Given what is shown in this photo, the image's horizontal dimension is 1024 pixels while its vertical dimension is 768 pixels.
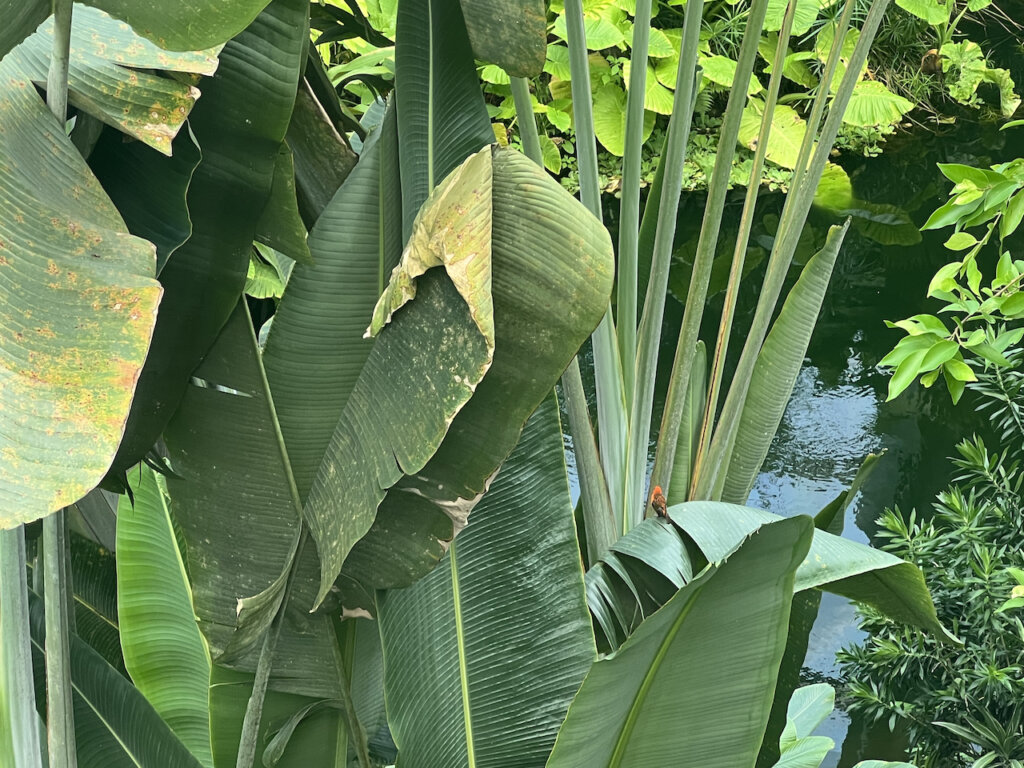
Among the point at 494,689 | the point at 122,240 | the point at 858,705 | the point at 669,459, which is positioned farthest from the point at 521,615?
the point at 858,705

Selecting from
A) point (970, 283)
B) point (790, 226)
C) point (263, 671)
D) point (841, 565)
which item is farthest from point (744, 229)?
point (263, 671)

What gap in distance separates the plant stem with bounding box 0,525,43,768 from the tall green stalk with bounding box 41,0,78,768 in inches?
0.5

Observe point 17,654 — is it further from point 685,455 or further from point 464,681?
point 685,455

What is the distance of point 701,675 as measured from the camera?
1.93 feet

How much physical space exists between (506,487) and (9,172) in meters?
0.36

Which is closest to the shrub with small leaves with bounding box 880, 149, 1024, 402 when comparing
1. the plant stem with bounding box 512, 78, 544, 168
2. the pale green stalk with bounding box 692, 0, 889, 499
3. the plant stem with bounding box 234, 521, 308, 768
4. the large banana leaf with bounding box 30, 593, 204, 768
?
the pale green stalk with bounding box 692, 0, 889, 499

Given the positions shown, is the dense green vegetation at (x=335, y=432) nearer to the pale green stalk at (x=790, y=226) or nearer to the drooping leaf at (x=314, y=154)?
the drooping leaf at (x=314, y=154)

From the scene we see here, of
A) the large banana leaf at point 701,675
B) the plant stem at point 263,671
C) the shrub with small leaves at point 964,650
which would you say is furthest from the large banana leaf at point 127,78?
the shrub with small leaves at point 964,650

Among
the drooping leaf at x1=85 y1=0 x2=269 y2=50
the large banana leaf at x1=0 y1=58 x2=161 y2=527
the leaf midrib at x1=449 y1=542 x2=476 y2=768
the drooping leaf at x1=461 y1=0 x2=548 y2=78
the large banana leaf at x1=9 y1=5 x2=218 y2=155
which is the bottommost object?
the leaf midrib at x1=449 y1=542 x2=476 y2=768

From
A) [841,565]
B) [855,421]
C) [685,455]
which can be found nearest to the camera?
[841,565]

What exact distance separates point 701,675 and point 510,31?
1.31ft

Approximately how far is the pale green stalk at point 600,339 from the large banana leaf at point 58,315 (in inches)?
21.5

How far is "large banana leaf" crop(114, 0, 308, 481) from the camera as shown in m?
0.53

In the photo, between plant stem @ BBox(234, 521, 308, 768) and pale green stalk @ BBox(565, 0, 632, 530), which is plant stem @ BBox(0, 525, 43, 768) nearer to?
plant stem @ BBox(234, 521, 308, 768)
